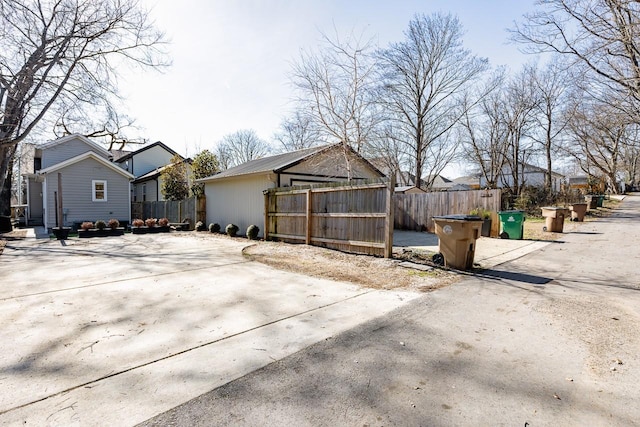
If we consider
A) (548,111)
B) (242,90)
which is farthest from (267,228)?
(548,111)

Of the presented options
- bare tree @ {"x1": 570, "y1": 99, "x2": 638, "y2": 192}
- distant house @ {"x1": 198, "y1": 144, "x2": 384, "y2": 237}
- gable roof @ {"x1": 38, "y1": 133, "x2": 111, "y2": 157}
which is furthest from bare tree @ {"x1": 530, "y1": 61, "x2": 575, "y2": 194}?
gable roof @ {"x1": 38, "y1": 133, "x2": 111, "y2": 157}

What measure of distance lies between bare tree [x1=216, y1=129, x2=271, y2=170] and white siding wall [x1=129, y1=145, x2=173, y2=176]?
655 inches

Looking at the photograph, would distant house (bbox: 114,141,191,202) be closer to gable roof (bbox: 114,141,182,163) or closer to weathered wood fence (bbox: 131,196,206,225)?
gable roof (bbox: 114,141,182,163)

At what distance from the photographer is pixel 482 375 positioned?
2596 millimetres

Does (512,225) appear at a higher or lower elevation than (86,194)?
lower

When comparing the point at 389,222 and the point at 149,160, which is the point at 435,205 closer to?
the point at 389,222

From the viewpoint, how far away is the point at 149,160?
26.4 meters

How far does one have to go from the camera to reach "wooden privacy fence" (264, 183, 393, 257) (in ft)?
25.6

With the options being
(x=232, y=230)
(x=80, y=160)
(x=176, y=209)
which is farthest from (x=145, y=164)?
(x=232, y=230)

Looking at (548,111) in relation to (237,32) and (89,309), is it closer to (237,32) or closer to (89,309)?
(237,32)

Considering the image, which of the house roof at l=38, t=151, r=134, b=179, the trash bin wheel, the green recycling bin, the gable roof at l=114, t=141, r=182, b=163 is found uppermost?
the gable roof at l=114, t=141, r=182, b=163

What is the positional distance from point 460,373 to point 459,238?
4.16 m

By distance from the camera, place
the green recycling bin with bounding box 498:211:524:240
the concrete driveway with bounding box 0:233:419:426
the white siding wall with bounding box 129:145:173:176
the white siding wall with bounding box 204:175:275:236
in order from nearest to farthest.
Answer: the concrete driveway with bounding box 0:233:419:426 < the green recycling bin with bounding box 498:211:524:240 < the white siding wall with bounding box 204:175:275:236 < the white siding wall with bounding box 129:145:173:176

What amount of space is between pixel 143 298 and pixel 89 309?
659 mm
